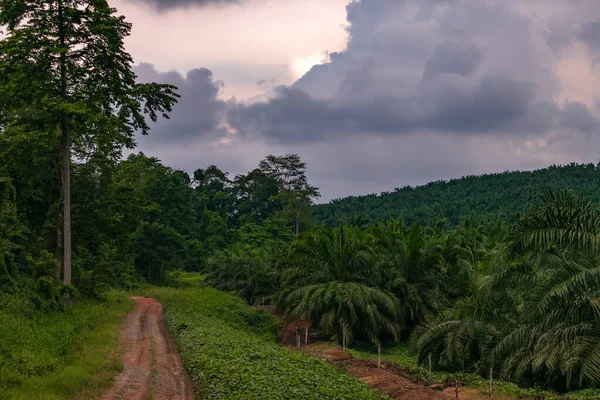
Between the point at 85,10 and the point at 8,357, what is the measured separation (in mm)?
16249

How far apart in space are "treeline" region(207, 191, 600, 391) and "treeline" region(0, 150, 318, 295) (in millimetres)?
11828

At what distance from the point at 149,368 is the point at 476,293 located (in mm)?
13617

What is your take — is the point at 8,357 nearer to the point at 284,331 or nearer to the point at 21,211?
the point at 21,211

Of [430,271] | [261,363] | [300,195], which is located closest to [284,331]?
[430,271]

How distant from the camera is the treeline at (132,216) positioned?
28219 mm

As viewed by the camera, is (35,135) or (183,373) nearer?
(183,373)

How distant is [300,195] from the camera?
304 ft

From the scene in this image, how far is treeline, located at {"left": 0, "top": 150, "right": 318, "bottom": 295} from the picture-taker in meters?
28.2

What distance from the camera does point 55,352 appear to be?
58.0 ft

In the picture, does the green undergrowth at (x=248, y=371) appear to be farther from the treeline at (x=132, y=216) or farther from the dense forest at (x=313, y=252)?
the treeline at (x=132, y=216)

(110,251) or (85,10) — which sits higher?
(85,10)

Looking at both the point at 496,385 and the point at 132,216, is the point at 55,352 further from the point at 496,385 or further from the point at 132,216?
the point at 132,216

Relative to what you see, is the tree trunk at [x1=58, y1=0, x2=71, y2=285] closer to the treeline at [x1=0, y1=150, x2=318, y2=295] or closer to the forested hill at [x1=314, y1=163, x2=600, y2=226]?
the treeline at [x1=0, y1=150, x2=318, y2=295]

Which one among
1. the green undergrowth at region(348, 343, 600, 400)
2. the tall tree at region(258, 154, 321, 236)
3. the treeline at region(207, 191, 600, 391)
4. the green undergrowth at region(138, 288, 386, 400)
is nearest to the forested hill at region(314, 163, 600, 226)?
the tall tree at region(258, 154, 321, 236)
